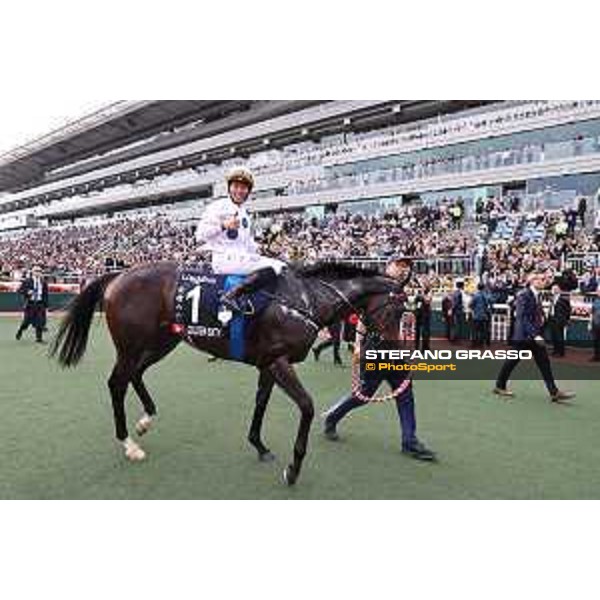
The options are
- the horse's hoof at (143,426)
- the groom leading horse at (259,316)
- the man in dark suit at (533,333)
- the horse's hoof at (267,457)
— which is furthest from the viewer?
the man in dark suit at (533,333)

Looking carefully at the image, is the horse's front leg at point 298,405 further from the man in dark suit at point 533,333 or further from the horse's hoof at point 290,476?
the man in dark suit at point 533,333

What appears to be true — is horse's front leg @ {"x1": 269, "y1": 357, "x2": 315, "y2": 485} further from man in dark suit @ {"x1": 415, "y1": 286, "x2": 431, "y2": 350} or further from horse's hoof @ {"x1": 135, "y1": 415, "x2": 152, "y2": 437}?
man in dark suit @ {"x1": 415, "y1": 286, "x2": 431, "y2": 350}

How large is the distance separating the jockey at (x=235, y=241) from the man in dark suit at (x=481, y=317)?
22.5 ft

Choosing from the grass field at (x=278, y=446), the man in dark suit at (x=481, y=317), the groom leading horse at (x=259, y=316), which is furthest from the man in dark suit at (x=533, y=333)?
the man in dark suit at (x=481, y=317)

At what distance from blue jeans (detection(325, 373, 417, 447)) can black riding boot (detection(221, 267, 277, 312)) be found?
1169 millimetres

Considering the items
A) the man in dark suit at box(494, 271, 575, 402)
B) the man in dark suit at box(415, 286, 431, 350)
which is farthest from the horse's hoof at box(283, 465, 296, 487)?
the man in dark suit at box(415, 286, 431, 350)

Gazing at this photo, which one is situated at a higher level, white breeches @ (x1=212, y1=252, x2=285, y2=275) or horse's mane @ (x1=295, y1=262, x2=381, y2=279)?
white breeches @ (x1=212, y1=252, x2=285, y2=275)

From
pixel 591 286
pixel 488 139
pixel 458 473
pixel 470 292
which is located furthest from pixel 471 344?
pixel 488 139

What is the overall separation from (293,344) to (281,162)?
19.0m

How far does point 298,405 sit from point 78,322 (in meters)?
2.19

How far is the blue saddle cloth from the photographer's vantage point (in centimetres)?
396

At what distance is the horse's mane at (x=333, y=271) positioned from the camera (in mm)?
4172

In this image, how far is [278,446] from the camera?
14.4 ft

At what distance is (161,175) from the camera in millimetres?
27422
